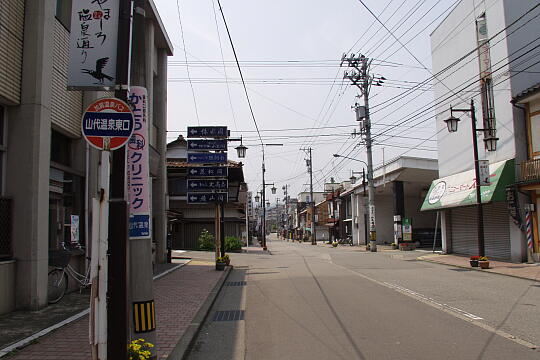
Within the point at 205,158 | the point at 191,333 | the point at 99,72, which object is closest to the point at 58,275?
the point at 191,333

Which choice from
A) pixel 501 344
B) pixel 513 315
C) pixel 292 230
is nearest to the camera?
pixel 501 344

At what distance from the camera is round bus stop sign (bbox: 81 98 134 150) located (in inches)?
186

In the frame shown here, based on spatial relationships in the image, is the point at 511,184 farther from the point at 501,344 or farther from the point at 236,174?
the point at 236,174

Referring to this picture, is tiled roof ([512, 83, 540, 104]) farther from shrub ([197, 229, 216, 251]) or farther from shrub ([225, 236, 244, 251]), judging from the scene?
shrub ([225, 236, 244, 251])

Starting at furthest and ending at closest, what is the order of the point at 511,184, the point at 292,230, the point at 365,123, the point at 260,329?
the point at 292,230 → the point at 365,123 → the point at 511,184 → the point at 260,329

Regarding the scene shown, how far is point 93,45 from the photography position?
5348 mm

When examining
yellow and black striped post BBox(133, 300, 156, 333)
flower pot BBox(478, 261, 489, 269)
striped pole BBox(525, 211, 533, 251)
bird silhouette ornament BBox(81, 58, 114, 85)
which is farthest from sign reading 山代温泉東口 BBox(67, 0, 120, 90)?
striped pole BBox(525, 211, 533, 251)

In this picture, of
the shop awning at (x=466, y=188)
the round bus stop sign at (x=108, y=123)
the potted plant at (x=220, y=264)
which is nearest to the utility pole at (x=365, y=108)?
the shop awning at (x=466, y=188)

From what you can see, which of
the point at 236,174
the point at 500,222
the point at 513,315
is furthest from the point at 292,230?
the point at 513,315

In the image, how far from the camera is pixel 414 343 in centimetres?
661

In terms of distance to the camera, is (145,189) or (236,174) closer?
(145,189)

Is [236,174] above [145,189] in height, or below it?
above

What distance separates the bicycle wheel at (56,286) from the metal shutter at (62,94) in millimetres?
3464

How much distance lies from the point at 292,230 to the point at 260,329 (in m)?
108
